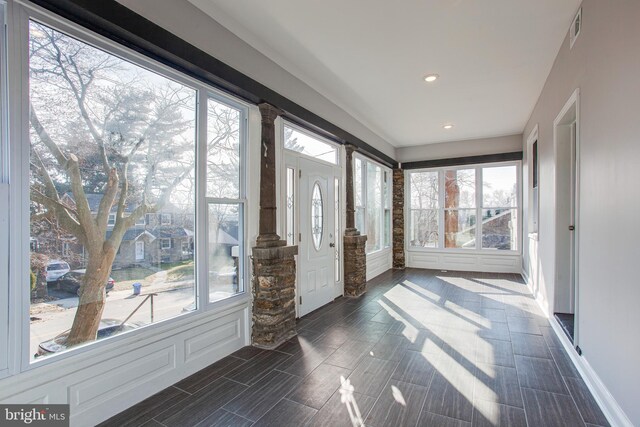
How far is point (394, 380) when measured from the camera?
2.67m

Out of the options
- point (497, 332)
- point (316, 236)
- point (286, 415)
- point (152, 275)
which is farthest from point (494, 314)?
point (152, 275)

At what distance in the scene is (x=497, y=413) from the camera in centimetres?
221

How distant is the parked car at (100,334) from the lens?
1.91 meters

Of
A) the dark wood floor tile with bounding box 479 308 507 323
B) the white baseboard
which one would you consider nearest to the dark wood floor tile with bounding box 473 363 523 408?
the white baseboard

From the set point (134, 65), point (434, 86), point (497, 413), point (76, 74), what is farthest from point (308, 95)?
point (497, 413)

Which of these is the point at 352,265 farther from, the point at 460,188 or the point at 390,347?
the point at 460,188

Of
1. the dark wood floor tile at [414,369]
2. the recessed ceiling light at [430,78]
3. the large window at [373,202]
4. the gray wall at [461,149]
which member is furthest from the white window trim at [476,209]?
the dark wood floor tile at [414,369]

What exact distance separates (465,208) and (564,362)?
16.8ft

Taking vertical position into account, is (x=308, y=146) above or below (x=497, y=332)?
above

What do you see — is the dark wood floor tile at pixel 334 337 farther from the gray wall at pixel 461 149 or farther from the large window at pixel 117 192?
the gray wall at pixel 461 149

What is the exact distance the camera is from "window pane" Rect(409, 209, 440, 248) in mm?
8031

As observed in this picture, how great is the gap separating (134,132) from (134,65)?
495 millimetres

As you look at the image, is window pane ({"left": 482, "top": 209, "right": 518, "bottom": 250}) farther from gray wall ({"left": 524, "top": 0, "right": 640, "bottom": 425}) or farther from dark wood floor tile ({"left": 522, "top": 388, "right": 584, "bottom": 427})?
dark wood floor tile ({"left": 522, "top": 388, "right": 584, "bottom": 427})

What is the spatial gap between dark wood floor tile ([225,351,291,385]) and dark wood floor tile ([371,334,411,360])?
0.90 metres
